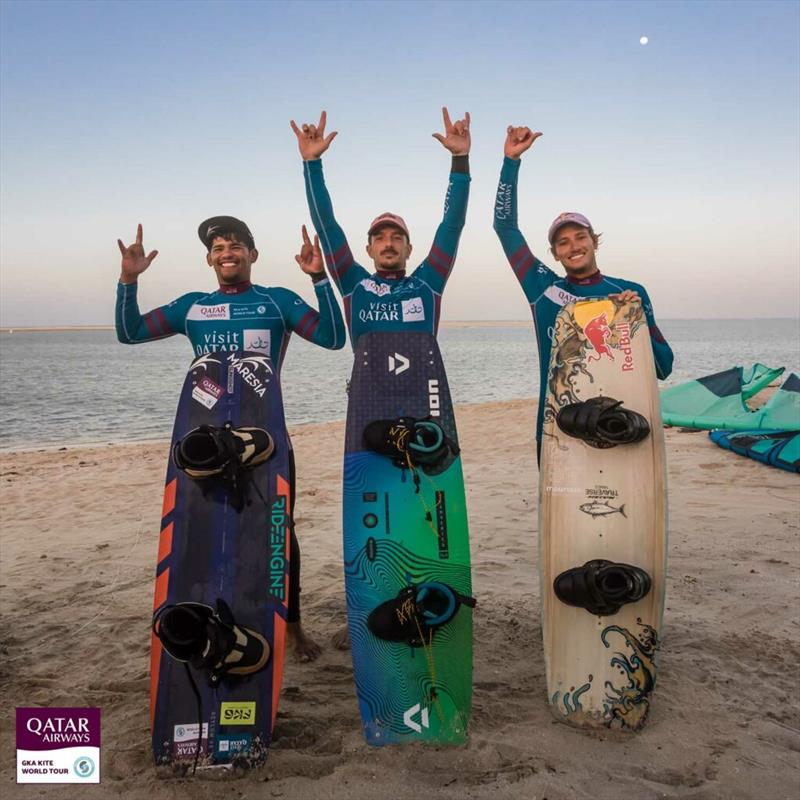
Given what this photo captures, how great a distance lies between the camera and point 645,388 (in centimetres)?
349

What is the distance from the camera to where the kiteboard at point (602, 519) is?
3.07m

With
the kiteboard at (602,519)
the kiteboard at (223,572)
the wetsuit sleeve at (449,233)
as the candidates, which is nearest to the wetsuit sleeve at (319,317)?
the kiteboard at (223,572)

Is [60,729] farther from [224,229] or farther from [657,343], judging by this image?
[657,343]

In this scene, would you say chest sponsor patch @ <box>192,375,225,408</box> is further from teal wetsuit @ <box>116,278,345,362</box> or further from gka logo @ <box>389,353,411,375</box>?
gka logo @ <box>389,353,411,375</box>

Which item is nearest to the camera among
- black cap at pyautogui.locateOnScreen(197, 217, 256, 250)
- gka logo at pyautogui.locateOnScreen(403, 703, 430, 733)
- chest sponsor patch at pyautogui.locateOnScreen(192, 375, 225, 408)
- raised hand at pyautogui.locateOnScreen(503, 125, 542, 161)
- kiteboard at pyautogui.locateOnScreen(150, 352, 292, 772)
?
kiteboard at pyautogui.locateOnScreen(150, 352, 292, 772)

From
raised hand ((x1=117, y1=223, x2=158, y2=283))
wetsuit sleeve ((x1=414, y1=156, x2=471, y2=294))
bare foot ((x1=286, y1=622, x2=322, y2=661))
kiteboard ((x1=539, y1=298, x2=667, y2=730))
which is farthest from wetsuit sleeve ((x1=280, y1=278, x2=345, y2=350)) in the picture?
bare foot ((x1=286, y1=622, x2=322, y2=661))

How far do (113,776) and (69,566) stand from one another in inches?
124

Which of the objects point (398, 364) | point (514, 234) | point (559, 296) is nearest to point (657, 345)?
point (559, 296)

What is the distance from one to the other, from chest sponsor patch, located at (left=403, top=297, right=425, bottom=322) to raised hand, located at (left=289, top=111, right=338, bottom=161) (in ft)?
3.37

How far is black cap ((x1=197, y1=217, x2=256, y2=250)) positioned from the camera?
12.3 ft

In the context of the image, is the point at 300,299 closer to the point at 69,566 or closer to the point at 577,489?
the point at 577,489

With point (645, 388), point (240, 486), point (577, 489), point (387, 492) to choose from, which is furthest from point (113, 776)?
point (645, 388)

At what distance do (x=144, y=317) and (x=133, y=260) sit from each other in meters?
0.34

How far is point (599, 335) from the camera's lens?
359 centimetres
